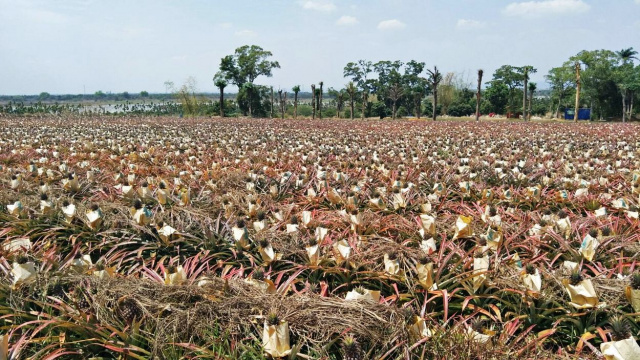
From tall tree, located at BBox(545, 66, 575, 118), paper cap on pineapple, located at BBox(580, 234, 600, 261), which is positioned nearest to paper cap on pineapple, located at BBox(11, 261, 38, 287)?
paper cap on pineapple, located at BBox(580, 234, 600, 261)

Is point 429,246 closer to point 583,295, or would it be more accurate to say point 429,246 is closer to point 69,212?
point 583,295

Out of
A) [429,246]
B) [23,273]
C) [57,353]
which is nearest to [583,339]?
[429,246]

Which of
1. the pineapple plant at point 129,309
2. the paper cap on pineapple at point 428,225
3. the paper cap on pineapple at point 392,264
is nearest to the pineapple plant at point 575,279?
the paper cap on pineapple at point 392,264

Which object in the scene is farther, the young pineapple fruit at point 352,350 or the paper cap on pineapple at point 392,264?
the paper cap on pineapple at point 392,264

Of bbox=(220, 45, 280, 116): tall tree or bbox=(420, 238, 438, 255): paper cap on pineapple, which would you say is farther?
bbox=(220, 45, 280, 116): tall tree

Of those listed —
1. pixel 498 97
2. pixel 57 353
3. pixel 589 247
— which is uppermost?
pixel 498 97

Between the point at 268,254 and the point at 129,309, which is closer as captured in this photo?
the point at 129,309

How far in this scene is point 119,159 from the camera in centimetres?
677

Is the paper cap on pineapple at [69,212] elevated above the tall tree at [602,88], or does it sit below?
below

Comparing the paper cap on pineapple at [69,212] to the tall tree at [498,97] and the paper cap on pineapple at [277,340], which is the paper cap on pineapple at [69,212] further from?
the tall tree at [498,97]

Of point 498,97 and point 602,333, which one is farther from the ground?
point 498,97

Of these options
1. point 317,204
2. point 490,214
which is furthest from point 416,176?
point 490,214

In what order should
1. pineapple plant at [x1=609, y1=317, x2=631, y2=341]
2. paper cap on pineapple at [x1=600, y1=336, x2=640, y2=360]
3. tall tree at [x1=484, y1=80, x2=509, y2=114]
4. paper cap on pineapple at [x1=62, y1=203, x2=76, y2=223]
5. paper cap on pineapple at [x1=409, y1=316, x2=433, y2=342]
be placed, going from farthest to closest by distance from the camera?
tall tree at [x1=484, y1=80, x2=509, y2=114] < paper cap on pineapple at [x1=62, y1=203, x2=76, y2=223] < paper cap on pineapple at [x1=409, y1=316, x2=433, y2=342] < pineapple plant at [x1=609, y1=317, x2=631, y2=341] < paper cap on pineapple at [x1=600, y1=336, x2=640, y2=360]

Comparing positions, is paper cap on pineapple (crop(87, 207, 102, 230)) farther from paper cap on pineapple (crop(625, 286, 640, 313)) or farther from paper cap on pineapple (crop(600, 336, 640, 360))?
paper cap on pineapple (crop(625, 286, 640, 313))
